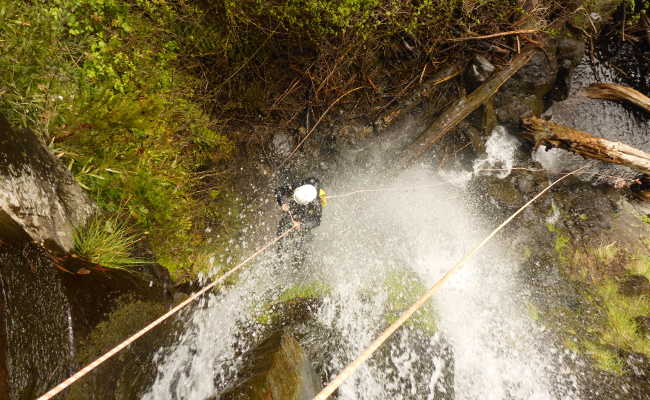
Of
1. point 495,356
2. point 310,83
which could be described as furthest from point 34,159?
point 495,356

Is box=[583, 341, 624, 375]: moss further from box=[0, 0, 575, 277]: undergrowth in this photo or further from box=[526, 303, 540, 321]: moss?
box=[0, 0, 575, 277]: undergrowth

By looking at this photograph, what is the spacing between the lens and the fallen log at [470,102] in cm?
457

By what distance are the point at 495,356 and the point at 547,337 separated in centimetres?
88

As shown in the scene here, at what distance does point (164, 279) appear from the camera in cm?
346

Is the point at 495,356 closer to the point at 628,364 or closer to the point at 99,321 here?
the point at 628,364

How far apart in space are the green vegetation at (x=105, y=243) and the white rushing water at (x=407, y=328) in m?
1.10

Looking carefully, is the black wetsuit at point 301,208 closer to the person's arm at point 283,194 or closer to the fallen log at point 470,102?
the person's arm at point 283,194

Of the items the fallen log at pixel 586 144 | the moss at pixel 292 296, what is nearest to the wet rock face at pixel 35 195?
the moss at pixel 292 296

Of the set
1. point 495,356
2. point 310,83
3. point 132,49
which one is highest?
point 132,49

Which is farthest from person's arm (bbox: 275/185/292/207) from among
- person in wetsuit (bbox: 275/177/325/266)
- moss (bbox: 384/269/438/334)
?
moss (bbox: 384/269/438/334)

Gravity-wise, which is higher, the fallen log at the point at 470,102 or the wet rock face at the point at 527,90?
the fallen log at the point at 470,102

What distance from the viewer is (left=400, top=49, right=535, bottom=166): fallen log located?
15.0 feet

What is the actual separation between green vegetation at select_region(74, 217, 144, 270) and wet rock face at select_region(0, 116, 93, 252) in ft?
0.30

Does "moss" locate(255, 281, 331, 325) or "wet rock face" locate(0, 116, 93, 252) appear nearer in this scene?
"wet rock face" locate(0, 116, 93, 252)
